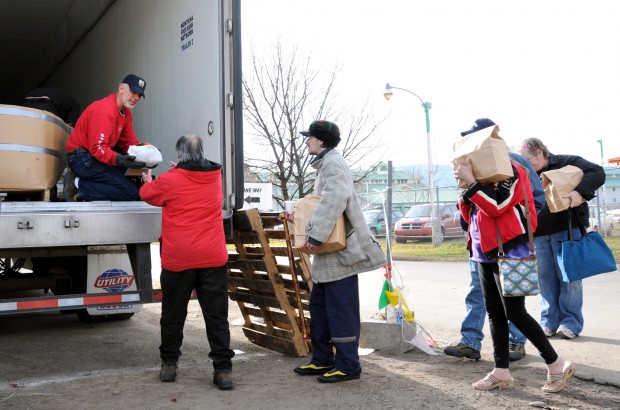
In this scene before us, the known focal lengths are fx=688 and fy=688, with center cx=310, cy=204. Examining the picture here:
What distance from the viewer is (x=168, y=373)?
4820mm

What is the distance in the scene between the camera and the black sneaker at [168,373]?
15.8 feet

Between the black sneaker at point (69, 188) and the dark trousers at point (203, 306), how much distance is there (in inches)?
52.3

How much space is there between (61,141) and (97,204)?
3.09 ft

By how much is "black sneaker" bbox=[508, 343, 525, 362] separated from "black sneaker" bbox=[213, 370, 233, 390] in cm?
213

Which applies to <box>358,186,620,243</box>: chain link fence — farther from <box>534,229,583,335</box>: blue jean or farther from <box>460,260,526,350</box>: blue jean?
<box>460,260,526,350</box>: blue jean

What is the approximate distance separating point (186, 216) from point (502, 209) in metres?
2.08

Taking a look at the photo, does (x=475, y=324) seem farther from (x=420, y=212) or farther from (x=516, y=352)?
(x=420, y=212)

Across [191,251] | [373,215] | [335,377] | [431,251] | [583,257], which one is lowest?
[335,377]

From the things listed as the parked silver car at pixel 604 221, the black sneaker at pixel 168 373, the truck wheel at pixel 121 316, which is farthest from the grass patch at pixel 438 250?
the black sneaker at pixel 168 373

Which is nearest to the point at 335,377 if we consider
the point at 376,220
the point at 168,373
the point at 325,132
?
the point at 168,373

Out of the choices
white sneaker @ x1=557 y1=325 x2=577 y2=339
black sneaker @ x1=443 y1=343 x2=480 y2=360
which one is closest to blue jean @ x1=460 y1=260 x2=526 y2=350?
black sneaker @ x1=443 y1=343 x2=480 y2=360

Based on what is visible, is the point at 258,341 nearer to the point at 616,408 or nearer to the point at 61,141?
the point at 61,141

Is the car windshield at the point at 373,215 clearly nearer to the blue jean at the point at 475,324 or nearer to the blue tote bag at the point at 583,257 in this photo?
the blue tote bag at the point at 583,257

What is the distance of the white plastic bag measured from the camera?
5270 mm
